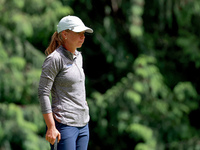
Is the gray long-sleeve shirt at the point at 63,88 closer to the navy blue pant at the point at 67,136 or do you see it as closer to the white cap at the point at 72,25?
the navy blue pant at the point at 67,136

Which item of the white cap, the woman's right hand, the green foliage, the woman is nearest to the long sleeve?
the woman

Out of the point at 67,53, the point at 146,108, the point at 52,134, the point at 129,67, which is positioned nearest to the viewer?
the point at 52,134

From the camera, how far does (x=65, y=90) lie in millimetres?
2084

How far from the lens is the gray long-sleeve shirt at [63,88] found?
6.65 feet

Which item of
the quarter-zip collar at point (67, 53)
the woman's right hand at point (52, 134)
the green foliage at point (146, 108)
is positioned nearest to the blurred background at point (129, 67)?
the green foliage at point (146, 108)

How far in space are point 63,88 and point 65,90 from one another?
0.05ft

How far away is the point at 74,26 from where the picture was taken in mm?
2102

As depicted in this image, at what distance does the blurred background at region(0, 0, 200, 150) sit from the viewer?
5.05 m

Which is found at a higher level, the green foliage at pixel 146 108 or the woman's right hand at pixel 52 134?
the woman's right hand at pixel 52 134

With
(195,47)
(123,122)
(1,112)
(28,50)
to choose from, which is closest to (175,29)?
(195,47)

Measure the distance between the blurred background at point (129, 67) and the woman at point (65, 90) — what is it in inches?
106

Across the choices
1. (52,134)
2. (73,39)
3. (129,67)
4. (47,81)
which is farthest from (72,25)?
(129,67)

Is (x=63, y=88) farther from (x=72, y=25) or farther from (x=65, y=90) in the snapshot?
(x=72, y=25)

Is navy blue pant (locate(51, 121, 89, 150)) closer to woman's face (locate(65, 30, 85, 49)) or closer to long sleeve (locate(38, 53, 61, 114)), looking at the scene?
long sleeve (locate(38, 53, 61, 114))
